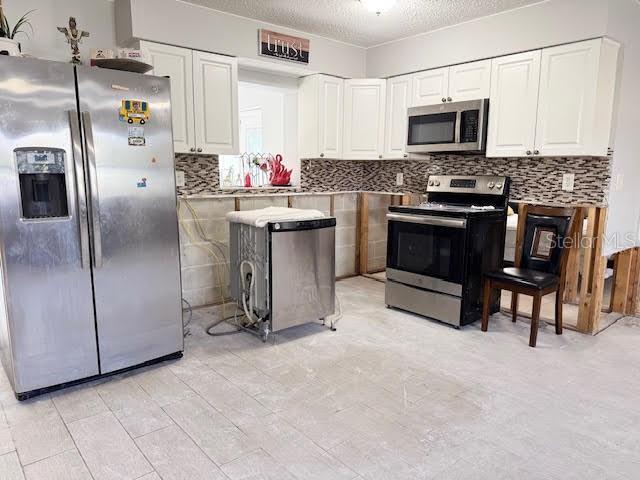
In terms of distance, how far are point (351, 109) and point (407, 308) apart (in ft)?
6.87

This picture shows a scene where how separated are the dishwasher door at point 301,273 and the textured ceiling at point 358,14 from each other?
1.70 metres

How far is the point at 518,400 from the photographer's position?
236 cm

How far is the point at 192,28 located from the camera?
11.1ft

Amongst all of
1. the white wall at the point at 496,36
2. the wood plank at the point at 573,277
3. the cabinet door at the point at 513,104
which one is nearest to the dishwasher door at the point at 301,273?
the cabinet door at the point at 513,104

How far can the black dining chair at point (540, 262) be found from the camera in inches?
120

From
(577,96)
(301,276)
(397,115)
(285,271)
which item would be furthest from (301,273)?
(577,96)

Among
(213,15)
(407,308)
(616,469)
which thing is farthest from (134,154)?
(616,469)

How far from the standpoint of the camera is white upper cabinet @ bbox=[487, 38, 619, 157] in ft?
10.1

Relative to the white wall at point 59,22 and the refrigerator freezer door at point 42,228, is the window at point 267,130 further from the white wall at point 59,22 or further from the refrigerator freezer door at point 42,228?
the refrigerator freezer door at point 42,228

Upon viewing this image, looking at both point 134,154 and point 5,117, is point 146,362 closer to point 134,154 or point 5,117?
point 134,154

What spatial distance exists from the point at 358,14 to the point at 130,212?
96.2 inches

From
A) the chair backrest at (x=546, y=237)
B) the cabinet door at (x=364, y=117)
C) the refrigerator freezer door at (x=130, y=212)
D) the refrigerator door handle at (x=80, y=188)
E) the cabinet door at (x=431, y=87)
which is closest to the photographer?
the refrigerator door handle at (x=80, y=188)

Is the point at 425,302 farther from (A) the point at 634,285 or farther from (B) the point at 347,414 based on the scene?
(A) the point at 634,285

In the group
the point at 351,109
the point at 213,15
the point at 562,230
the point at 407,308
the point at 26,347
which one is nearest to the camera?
the point at 26,347
